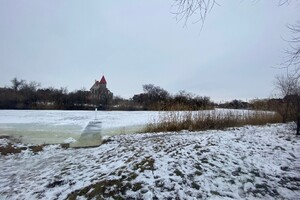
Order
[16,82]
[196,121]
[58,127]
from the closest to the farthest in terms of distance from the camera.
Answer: [196,121], [58,127], [16,82]

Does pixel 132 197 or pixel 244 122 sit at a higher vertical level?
pixel 244 122

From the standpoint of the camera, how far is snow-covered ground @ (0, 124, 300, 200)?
296 centimetres

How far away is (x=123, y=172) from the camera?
3.55 meters

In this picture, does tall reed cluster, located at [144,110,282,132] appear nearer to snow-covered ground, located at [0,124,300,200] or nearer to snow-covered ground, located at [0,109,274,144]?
snow-covered ground, located at [0,109,274,144]

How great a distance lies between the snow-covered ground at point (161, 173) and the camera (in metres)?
2.96

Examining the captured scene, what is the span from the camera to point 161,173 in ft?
11.3

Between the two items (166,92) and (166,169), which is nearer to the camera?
(166,169)

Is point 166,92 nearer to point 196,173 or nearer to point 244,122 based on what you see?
point 244,122

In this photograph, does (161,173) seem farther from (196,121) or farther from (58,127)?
(58,127)

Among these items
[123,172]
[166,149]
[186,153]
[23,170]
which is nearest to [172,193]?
[123,172]

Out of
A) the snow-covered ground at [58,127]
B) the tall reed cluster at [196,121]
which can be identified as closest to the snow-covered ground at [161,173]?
the snow-covered ground at [58,127]

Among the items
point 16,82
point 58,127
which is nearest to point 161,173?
point 58,127

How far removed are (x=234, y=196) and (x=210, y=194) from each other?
331mm

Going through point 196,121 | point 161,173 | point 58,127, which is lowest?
point 161,173
